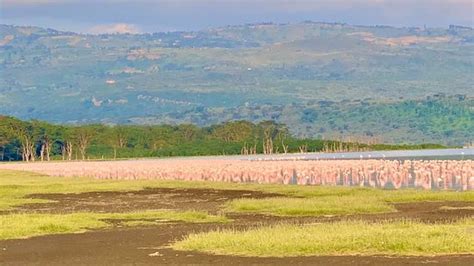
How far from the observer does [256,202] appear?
51812 millimetres

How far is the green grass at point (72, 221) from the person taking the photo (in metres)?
39.9

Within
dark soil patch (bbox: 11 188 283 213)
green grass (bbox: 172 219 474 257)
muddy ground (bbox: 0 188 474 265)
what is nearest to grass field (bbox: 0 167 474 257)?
green grass (bbox: 172 219 474 257)

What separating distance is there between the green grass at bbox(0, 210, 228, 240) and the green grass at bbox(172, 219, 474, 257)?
786 centimetres

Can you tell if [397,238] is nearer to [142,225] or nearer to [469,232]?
[469,232]

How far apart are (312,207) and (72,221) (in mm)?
11785

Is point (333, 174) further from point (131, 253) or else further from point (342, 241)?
point (342, 241)

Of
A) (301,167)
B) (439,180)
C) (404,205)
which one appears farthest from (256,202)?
(301,167)

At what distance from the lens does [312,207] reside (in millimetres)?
47500

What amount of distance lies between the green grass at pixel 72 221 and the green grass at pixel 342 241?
786 cm

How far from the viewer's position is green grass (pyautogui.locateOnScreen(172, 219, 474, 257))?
29.4 meters

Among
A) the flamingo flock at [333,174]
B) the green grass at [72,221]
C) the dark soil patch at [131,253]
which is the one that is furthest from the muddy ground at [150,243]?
the flamingo flock at [333,174]

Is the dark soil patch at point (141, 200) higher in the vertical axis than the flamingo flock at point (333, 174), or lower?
lower

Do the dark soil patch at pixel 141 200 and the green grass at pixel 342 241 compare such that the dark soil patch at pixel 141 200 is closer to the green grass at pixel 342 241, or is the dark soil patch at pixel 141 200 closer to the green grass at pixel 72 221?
the green grass at pixel 72 221

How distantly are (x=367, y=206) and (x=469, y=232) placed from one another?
15006 mm
